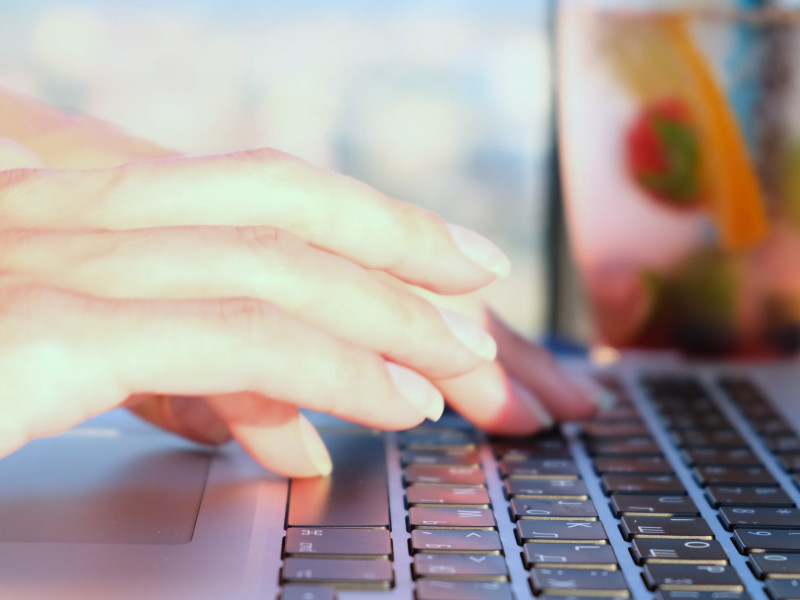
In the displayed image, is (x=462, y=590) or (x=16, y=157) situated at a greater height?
(x=16, y=157)

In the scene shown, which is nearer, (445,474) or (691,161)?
(445,474)

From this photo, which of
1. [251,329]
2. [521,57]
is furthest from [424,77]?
[251,329]

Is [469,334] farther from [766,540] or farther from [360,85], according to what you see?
[360,85]

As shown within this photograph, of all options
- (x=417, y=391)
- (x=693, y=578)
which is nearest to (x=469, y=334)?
(x=417, y=391)

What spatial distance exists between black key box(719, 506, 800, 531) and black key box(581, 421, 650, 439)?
98 mm

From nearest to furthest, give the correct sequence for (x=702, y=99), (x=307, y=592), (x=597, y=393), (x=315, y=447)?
(x=307, y=592) < (x=315, y=447) < (x=597, y=393) < (x=702, y=99)

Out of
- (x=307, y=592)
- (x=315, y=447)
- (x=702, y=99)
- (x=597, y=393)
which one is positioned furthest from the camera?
(x=702, y=99)

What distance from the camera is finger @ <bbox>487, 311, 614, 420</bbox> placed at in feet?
1.61

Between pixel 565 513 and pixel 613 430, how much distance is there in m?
0.12

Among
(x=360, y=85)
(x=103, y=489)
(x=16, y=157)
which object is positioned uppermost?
(x=360, y=85)

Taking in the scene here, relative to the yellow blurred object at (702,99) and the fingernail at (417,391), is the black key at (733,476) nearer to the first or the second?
the fingernail at (417,391)

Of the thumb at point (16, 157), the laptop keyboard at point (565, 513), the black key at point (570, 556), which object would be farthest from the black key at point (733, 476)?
the thumb at point (16, 157)

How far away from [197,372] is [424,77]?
1.46 feet

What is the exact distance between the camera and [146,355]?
33 centimetres
